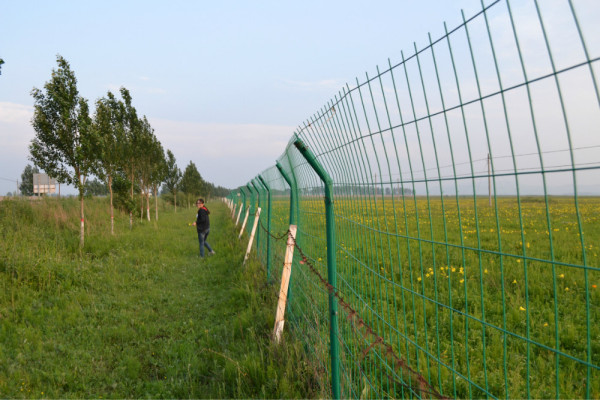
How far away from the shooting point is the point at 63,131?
1095cm

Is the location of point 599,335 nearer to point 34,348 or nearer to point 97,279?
point 34,348

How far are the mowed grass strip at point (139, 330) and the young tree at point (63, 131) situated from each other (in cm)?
252

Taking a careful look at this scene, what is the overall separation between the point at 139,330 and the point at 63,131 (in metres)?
8.09

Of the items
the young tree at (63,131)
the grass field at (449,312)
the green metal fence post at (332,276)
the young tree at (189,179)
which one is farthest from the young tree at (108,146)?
the young tree at (189,179)

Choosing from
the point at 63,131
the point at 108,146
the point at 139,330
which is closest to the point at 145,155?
the point at 108,146

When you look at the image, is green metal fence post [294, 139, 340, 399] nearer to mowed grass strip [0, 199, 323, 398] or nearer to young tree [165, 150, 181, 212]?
mowed grass strip [0, 199, 323, 398]

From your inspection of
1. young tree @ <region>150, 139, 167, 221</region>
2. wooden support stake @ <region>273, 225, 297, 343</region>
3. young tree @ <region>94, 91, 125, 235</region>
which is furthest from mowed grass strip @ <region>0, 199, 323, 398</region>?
young tree @ <region>150, 139, 167, 221</region>

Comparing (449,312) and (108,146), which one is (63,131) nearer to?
(108,146)

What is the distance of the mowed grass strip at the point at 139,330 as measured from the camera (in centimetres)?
360

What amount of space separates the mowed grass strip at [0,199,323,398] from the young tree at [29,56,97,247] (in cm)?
252

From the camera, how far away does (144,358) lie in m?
4.38

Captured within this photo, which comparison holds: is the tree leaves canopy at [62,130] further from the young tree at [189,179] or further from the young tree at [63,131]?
the young tree at [189,179]

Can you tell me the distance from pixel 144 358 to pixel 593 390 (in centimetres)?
406

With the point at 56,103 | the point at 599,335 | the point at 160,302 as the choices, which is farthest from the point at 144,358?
the point at 56,103
